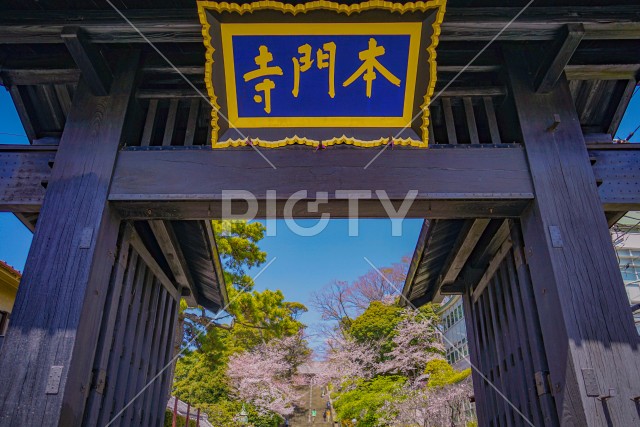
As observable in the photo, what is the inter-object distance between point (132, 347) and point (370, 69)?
410 cm

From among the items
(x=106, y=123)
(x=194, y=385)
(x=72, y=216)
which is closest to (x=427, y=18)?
(x=106, y=123)

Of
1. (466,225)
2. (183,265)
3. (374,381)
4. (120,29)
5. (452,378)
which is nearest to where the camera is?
(120,29)

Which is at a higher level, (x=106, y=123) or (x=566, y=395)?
(x=106, y=123)

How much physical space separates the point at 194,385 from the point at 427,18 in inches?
827

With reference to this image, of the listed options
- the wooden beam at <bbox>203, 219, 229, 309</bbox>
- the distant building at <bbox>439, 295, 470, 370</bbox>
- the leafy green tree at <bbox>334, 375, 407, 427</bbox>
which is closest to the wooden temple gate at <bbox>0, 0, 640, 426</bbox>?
the wooden beam at <bbox>203, 219, 229, 309</bbox>

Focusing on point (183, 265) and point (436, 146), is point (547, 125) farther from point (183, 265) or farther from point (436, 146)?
point (183, 265)

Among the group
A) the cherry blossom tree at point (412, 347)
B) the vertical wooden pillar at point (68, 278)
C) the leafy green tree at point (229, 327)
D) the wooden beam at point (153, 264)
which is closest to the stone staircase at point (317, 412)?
the leafy green tree at point (229, 327)

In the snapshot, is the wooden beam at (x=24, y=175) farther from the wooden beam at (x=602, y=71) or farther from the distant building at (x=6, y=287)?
the wooden beam at (x=602, y=71)

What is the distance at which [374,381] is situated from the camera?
1859 cm

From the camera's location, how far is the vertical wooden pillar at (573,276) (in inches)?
121

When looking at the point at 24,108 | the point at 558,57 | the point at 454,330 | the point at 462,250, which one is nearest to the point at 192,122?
the point at 24,108

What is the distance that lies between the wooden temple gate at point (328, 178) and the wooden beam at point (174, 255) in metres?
0.14

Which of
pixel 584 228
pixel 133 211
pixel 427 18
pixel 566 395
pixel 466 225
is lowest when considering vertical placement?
pixel 566 395

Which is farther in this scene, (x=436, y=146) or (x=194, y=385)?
(x=194, y=385)
